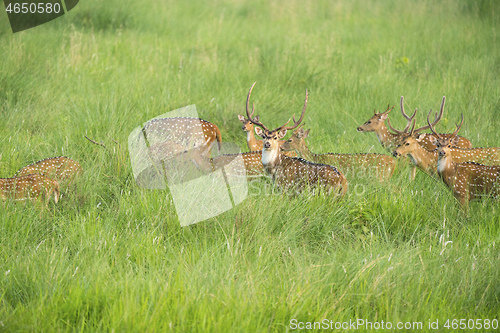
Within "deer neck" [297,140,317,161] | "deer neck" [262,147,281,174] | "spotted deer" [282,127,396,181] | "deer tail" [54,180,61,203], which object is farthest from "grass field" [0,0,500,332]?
"deer neck" [262,147,281,174]

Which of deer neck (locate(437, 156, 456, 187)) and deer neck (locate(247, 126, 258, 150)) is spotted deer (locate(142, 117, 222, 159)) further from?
deer neck (locate(437, 156, 456, 187))

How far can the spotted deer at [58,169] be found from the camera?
4633 millimetres

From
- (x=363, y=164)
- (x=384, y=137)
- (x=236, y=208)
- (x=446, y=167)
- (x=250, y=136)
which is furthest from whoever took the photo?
(x=384, y=137)

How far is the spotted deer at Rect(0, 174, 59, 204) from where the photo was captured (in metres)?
4.24

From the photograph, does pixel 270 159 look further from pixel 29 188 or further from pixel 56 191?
pixel 29 188

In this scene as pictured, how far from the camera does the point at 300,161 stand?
5223mm

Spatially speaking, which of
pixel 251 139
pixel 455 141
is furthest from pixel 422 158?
pixel 251 139

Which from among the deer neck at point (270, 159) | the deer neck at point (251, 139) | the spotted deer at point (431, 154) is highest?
the deer neck at point (270, 159)

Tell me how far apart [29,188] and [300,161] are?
240 centimetres

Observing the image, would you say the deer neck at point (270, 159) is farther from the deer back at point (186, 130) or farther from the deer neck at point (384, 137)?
the deer neck at point (384, 137)

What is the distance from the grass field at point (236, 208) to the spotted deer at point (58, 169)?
0.13 m

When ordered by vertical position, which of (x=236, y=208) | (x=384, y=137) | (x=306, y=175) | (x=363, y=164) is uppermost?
(x=236, y=208)

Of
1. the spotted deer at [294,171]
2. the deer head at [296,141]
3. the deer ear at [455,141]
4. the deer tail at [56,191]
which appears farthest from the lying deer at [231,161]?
the deer ear at [455,141]

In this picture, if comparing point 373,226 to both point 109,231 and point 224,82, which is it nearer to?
point 109,231
